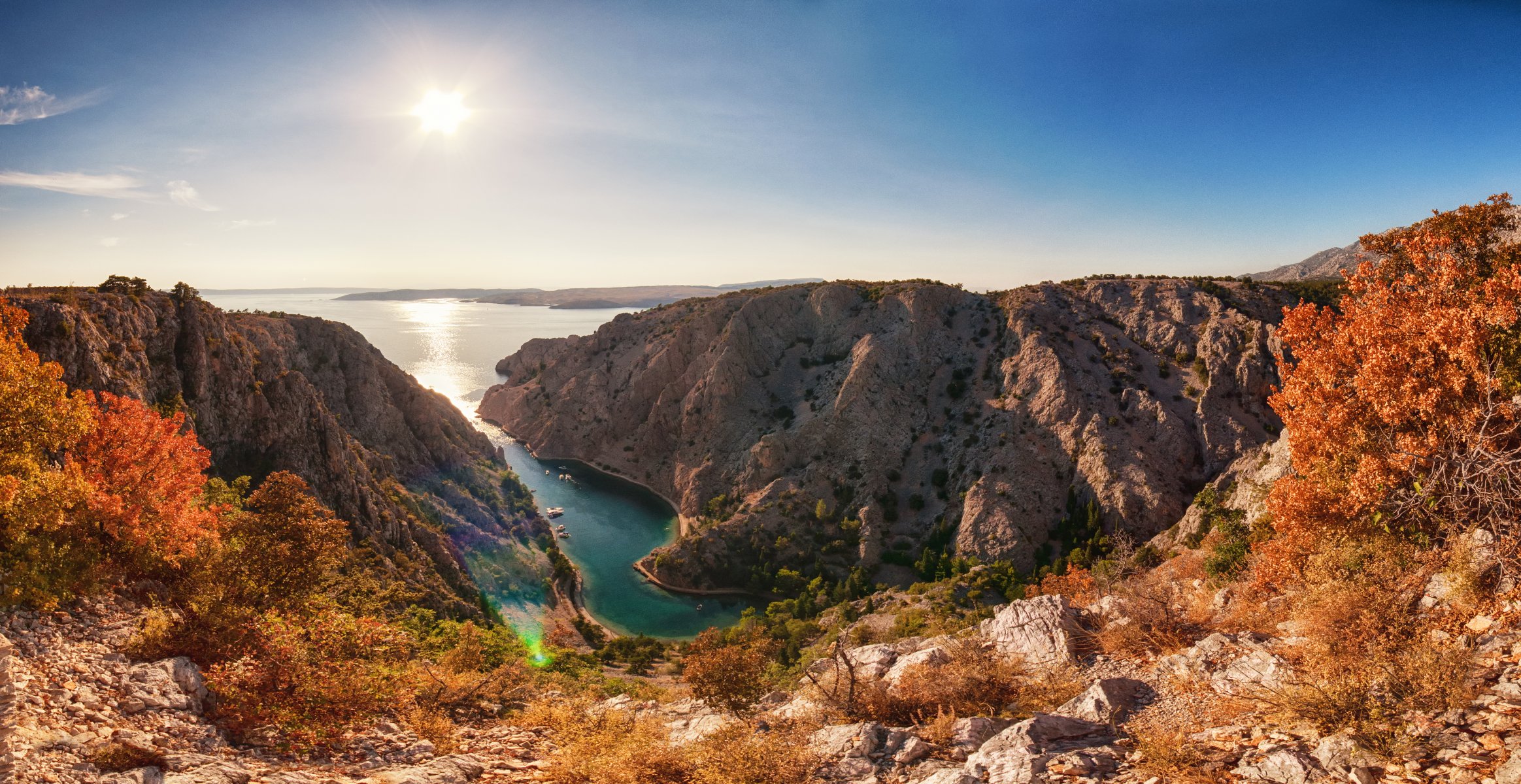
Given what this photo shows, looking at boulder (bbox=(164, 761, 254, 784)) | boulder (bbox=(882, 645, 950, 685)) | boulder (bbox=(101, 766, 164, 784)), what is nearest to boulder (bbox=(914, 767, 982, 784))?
boulder (bbox=(882, 645, 950, 685))

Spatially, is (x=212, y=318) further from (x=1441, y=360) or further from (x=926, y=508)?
(x=926, y=508)

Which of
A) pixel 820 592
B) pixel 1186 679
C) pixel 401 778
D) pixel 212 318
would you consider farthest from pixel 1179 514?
pixel 212 318

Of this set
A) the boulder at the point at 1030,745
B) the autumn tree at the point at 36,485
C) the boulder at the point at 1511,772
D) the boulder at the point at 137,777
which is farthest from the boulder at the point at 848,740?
the autumn tree at the point at 36,485

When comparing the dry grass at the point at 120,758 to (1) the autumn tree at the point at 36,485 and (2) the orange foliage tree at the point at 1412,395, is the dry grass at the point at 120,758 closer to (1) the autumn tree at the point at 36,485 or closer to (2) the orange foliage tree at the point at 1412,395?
(1) the autumn tree at the point at 36,485

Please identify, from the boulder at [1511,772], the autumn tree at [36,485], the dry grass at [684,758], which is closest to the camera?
the boulder at [1511,772]

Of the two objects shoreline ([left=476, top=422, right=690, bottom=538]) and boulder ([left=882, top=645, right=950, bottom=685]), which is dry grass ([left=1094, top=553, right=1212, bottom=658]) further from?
shoreline ([left=476, top=422, right=690, bottom=538])

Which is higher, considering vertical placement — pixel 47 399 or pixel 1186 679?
pixel 47 399
